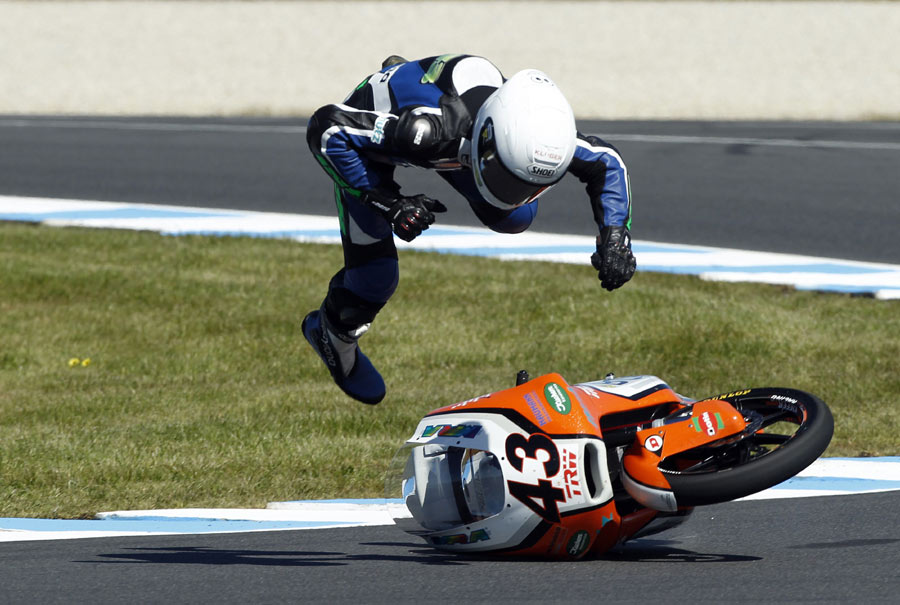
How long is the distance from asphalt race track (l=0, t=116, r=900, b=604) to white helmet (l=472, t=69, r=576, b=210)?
1.45 m

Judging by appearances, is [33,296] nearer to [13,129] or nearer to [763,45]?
[13,129]

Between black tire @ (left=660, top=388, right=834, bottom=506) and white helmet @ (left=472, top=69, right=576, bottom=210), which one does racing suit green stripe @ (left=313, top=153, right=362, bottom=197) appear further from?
black tire @ (left=660, top=388, right=834, bottom=506)

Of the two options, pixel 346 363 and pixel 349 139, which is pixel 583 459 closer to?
pixel 349 139

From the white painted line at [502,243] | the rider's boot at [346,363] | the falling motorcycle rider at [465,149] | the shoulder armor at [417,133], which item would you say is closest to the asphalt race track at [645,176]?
the white painted line at [502,243]

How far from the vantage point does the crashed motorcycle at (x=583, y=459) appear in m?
5.31

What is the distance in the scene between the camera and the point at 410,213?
5641 millimetres

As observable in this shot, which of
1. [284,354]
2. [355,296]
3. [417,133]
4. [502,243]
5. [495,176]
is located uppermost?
[417,133]

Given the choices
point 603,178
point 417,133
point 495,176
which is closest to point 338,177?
point 417,133

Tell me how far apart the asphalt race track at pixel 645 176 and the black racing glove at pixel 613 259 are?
641cm

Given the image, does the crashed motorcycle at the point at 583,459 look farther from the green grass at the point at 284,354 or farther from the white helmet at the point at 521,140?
the green grass at the point at 284,354

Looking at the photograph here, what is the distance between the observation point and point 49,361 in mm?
9734

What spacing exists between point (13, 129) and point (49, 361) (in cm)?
998

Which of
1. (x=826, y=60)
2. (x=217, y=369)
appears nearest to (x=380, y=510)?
→ (x=217, y=369)

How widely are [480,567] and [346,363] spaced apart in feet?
7.42
